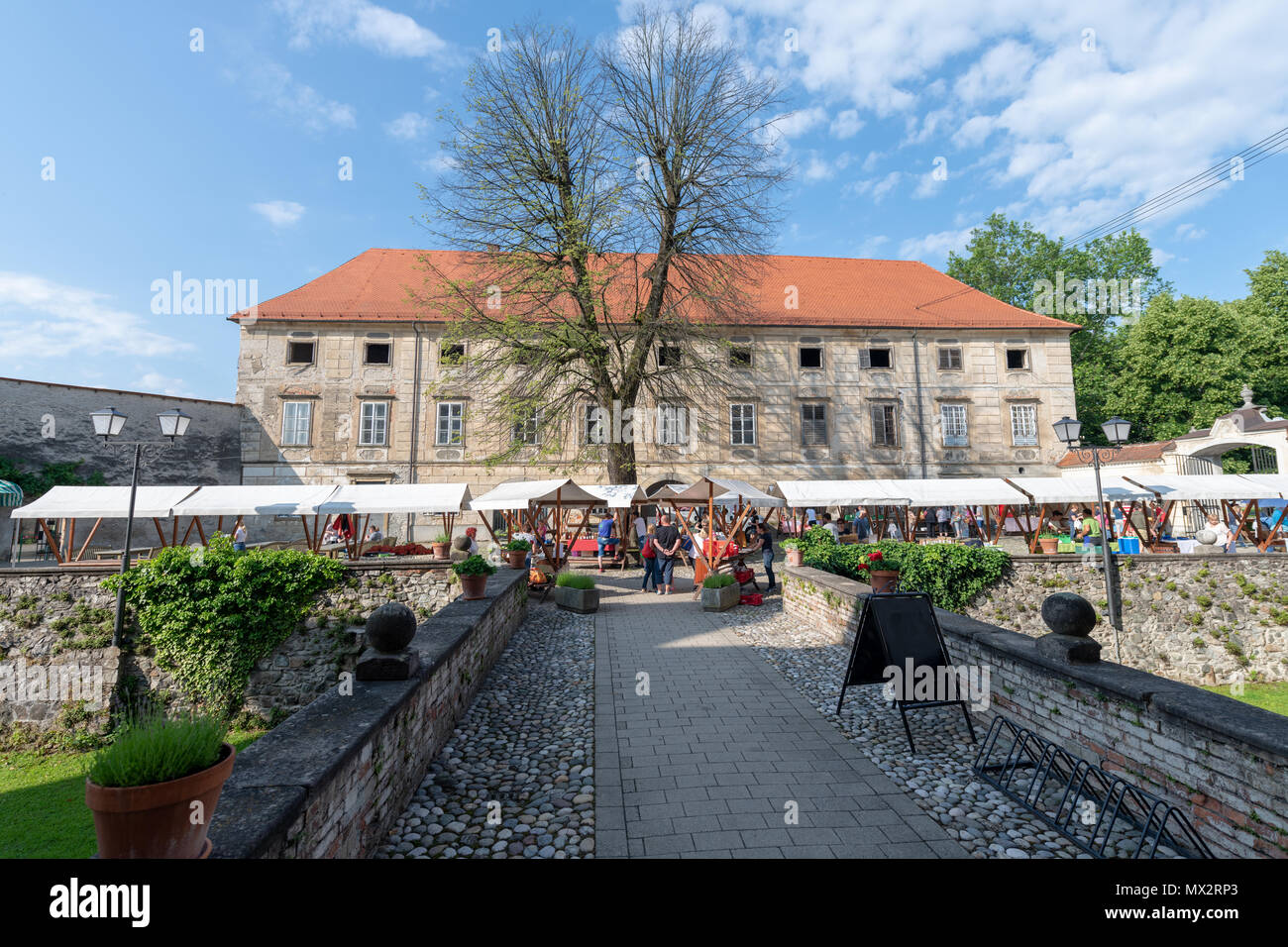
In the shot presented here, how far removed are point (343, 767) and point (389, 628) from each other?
56.6 inches

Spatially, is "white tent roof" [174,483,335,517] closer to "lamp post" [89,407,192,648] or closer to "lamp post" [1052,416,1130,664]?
"lamp post" [89,407,192,648]

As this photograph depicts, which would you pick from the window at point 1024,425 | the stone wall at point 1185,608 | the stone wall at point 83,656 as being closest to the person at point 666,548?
the stone wall at point 83,656

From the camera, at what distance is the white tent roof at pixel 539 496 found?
14.3 metres

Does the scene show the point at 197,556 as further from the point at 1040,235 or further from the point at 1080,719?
the point at 1040,235

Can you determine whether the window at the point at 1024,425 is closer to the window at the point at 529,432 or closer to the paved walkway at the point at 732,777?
the window at the point at 529,432

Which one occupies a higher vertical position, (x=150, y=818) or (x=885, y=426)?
(x=885, y=426)

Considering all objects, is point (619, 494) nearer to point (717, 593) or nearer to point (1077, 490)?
point (717, 593)

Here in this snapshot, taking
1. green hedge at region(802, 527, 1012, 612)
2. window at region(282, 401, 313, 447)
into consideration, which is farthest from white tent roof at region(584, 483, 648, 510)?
window at region(282, 401, 313, 447)

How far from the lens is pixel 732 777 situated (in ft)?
15.1

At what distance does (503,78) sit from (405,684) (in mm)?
18527

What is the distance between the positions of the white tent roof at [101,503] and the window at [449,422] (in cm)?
997

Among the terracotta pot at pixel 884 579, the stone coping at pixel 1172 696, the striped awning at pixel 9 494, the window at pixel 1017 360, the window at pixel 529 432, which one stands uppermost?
the window at pixel 1017 360

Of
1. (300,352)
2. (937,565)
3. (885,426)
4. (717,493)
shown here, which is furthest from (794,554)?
(300,352)

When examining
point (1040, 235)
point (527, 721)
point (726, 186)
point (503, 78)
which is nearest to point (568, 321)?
point (726, 186)
